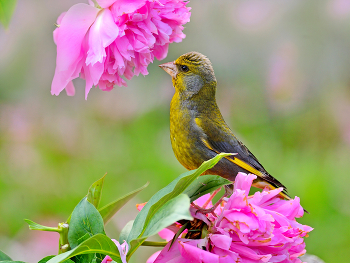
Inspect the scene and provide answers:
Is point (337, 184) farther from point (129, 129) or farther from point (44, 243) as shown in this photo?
point (44, 243)

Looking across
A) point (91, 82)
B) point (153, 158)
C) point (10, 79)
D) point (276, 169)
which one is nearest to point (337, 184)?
point (276, 169)

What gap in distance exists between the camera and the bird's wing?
0.45 meters

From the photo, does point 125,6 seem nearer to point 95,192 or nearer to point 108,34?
point 108,34

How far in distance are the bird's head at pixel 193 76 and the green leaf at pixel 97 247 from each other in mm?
256

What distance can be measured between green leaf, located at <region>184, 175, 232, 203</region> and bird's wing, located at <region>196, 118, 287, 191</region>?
167 millimetres

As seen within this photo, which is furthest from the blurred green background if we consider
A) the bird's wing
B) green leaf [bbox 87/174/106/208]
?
green leaf [bbox 87/174/106/208]

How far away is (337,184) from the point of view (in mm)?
1009

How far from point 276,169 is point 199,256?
83 cm

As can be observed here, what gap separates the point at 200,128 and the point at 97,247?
24 cm

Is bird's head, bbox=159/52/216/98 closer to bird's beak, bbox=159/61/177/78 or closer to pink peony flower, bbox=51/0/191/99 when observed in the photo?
bird's beak, bbox=159/61/177/78

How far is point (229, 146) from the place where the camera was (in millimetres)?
471

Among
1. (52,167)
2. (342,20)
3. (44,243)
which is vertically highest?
(342,20)

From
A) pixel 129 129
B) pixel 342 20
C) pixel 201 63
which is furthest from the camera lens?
pixel 342 20

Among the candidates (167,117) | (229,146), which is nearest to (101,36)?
(229,146)
